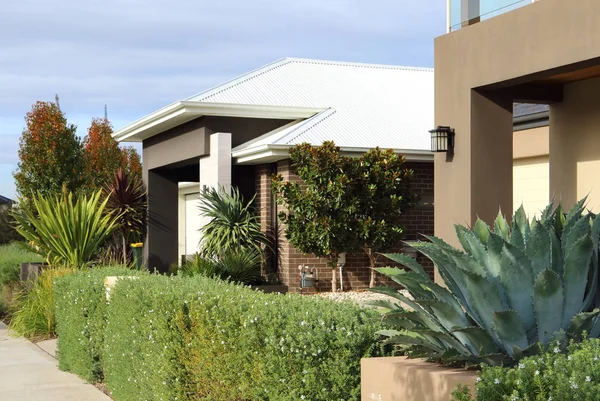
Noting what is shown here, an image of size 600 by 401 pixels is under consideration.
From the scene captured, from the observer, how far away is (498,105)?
436 inches

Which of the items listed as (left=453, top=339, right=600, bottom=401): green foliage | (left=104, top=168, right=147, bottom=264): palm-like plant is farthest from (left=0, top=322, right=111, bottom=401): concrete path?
(left=104, top=168, right=147, bottom=264): palm-like plant

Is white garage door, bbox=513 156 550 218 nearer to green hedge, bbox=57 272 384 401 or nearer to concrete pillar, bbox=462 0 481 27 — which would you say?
concrete pillar, bbox=462 0 481 27

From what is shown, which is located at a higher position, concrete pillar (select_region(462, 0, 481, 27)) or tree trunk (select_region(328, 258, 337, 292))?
concrete pillar (select_region(462, 0, 481, 27))

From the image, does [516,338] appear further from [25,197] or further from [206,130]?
[25,197]

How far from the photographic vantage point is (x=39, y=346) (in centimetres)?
1338

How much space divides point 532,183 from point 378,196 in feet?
11.8

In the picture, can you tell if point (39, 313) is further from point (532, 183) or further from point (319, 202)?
point (532, 183)

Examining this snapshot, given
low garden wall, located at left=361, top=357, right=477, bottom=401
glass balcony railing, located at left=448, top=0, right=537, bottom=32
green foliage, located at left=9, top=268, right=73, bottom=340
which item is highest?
glass balcony railing, located at left=448, top=0, right=537, bottom=32

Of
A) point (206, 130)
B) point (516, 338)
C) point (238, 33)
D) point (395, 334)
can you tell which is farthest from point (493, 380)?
point (206, 130)

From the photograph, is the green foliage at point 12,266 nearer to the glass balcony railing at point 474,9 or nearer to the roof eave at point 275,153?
the roof eave at point 275,153

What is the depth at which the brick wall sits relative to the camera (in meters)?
17.6

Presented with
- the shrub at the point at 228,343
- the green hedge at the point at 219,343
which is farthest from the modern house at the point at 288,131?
the shrub at the point at 228,343

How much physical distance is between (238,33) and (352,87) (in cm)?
A: 622

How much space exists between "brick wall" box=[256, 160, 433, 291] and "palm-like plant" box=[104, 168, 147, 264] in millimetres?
5086
